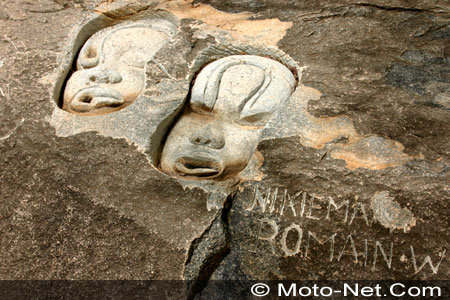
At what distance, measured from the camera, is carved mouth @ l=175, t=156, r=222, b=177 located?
2.04 meters

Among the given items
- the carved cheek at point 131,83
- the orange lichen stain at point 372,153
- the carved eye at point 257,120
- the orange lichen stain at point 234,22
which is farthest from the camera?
the orange lichen stain at point 234,22

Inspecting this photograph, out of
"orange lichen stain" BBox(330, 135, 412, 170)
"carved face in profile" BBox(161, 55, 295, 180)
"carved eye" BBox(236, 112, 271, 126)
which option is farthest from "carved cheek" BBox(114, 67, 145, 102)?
"orange lichen stain" BBox(330, 135, 412, 170)

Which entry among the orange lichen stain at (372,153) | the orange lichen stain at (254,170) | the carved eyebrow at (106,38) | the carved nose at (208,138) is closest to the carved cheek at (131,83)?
the carved eyebrow at (106,38)

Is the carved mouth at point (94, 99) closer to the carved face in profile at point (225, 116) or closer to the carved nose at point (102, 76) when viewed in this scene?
the carved nose at point (102, 76)

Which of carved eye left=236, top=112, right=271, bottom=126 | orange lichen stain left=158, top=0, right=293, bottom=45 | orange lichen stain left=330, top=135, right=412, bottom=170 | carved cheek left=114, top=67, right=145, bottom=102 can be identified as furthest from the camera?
orange lichen stain left=158, top=0, right=293, bottom=45

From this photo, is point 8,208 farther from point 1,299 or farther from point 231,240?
point 231,240

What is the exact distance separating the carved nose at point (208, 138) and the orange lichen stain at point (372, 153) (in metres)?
0.49

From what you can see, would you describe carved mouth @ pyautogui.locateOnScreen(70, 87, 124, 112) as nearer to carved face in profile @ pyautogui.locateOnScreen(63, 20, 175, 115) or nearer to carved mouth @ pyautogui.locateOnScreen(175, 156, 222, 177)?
carved face in profile @ pyautogui.locateOnScreen(63, 20, 175, 115)

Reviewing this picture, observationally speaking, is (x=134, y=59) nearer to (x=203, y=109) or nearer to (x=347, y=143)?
(x=203, y=109)

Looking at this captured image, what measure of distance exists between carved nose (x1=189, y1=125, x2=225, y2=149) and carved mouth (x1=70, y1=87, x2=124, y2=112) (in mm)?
455

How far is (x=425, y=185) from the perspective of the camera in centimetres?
183

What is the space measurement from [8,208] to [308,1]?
1983 millimetres

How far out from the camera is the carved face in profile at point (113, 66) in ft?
7.69

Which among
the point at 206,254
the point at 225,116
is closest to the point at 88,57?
the point at 225,116
